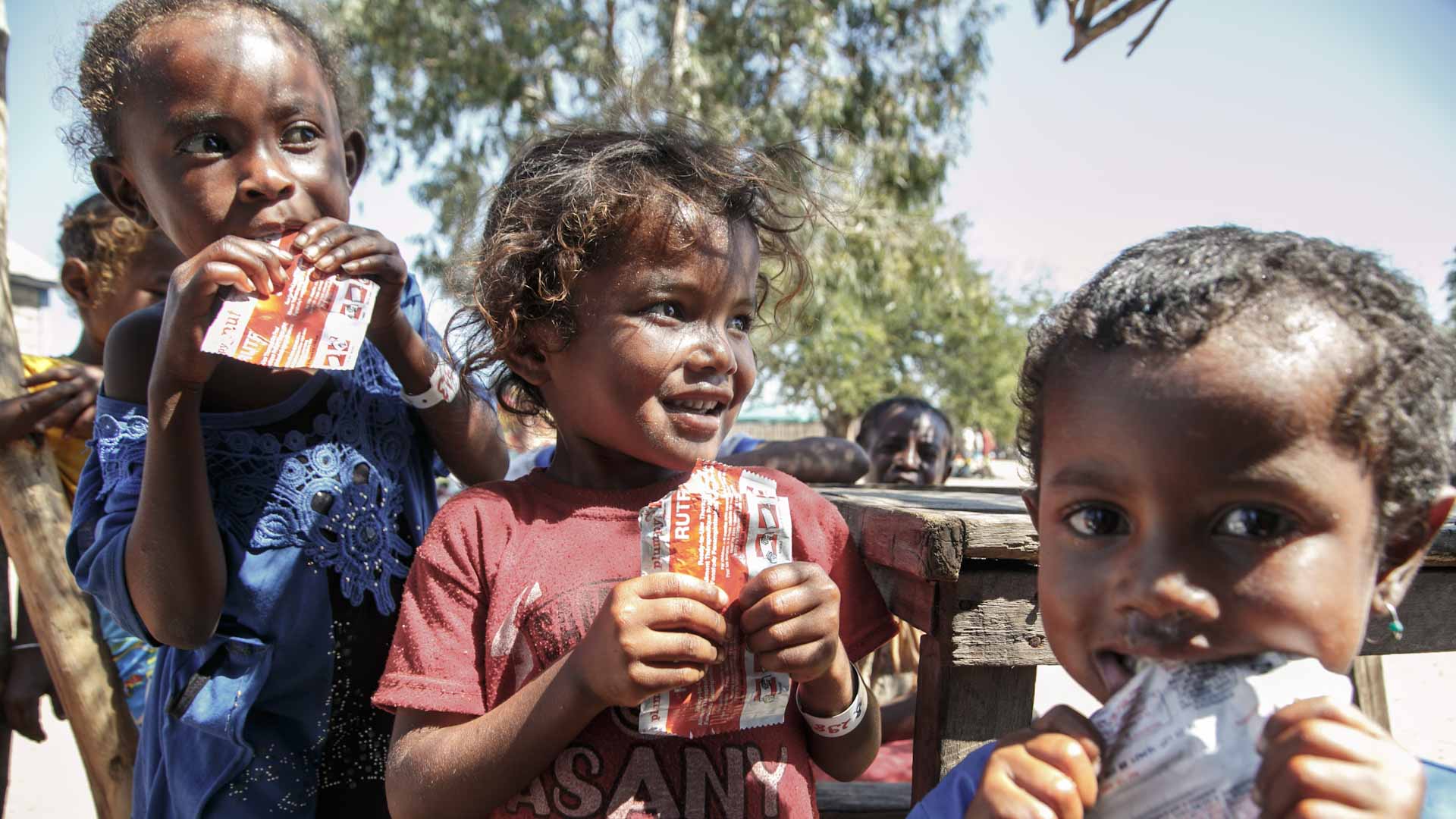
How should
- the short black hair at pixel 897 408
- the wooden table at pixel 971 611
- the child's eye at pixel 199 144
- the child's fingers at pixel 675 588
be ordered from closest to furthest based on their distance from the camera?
the child's fingers at pixel 675 588 → the wooden table at pixel 971 611 → the child's eye at pixel 199 144 → the short black hair at pixel 897 408

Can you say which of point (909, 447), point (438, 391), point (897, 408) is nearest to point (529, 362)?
point (438, 391)

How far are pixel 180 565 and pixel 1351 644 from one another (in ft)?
4.96

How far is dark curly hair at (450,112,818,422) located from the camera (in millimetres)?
1505

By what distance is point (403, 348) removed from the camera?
5.54 feet

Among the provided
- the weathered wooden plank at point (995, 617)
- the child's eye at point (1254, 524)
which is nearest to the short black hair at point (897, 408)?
the weathered wooden plank at point (995, 617)

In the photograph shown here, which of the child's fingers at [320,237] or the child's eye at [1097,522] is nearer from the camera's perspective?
the child's eye at [1097,522]

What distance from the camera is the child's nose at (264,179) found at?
156 cm

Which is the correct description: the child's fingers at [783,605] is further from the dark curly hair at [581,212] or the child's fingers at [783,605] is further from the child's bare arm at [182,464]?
the child's bare arm at [182,464]

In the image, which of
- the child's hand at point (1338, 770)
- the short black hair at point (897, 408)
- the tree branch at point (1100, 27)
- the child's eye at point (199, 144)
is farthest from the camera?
the short black hair at point (897, 408)

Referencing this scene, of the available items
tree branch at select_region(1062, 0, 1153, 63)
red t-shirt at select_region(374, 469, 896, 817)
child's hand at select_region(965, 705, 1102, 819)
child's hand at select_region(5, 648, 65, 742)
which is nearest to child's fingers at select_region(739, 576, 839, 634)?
red t-shirt at select_region(374, 469, 896, 817)

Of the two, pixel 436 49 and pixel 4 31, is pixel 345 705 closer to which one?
pixel 4 31

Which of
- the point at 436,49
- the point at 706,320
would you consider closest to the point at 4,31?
the point at 706,320

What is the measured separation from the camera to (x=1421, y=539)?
104cm

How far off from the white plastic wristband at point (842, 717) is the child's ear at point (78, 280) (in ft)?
9.59
